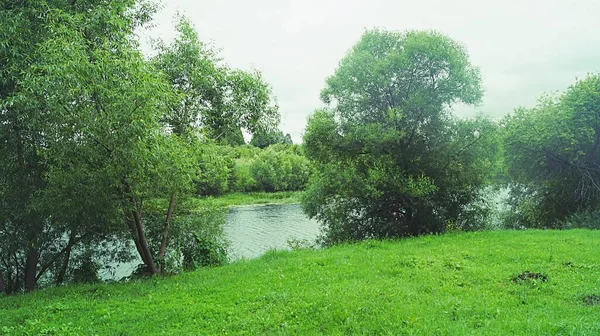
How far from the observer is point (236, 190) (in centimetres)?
6819

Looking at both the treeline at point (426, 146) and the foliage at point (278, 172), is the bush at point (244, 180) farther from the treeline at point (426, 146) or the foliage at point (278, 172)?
the treeline at point (426, 146)

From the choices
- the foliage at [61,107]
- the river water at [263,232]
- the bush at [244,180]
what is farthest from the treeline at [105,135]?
the bush at [244,180]

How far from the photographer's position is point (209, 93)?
14477 millimetres

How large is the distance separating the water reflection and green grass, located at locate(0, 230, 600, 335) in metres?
12.5

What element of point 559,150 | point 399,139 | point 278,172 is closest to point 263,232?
point 399,139

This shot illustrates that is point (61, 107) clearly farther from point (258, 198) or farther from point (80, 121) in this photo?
point (258, 198)

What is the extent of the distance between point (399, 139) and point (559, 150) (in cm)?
858

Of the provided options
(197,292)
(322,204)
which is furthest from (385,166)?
(197,292)

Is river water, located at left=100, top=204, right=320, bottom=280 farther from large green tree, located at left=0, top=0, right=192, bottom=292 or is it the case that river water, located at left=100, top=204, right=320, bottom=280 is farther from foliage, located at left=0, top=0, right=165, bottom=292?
large green tree, located at left=0, top=0, right=192, bottom=292

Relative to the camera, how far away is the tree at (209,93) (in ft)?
45.0

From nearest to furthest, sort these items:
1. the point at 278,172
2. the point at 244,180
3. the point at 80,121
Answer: the point at 80,121 → the point at 244,180 → the point at 278,172

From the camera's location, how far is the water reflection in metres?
Result: 27.0

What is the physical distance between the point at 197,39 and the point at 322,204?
35.0ft

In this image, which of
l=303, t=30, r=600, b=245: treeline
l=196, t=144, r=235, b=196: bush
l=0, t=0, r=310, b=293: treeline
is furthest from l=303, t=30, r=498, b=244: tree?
l=196, t=144, r=235, b=196: bush
